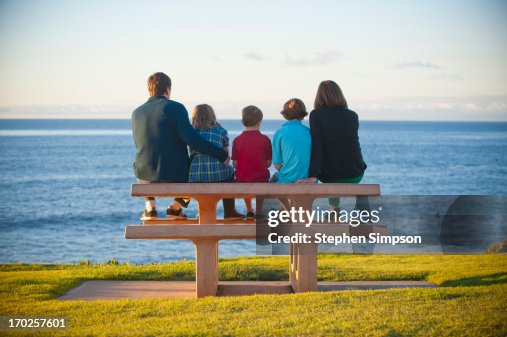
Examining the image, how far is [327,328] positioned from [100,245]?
23823 millimetres

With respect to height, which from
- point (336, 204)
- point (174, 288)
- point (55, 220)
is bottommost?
point (55, 220)

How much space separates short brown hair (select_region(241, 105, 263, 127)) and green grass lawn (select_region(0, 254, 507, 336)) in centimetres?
183

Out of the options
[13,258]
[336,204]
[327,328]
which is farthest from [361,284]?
[13,258]

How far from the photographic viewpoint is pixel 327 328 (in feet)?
17.6

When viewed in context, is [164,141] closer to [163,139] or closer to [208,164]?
[163,139]

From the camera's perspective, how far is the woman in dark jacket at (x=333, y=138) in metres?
7.07

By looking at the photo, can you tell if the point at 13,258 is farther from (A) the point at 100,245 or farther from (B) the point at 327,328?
(B) the point at 327,328

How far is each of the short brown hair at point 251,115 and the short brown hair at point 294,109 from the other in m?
0.27

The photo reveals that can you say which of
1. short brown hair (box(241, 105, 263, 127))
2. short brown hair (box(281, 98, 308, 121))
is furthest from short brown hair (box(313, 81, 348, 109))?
short brown hair (box(241, 105, 263, 127))

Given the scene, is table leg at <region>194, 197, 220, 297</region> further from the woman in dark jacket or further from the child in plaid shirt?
the woman in dark jacket

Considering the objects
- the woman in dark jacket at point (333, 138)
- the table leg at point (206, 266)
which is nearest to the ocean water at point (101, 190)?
the table leg at point (206, 266)

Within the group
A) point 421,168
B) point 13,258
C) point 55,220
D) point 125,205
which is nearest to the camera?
point 13,258

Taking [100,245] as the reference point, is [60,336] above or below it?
above

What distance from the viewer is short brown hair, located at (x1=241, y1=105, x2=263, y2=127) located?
23.5ft
